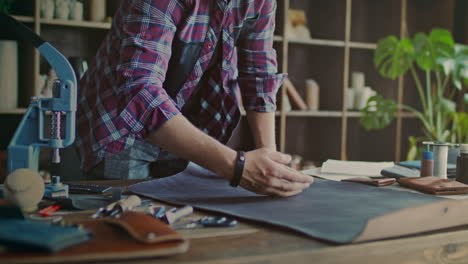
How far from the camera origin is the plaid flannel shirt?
1099 millimetres

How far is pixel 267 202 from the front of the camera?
38.9 inches

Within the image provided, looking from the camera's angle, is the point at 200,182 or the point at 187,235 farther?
the point at 200,182

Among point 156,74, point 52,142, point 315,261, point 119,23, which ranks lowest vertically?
point 315,261

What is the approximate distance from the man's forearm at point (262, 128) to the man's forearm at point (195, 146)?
548mm

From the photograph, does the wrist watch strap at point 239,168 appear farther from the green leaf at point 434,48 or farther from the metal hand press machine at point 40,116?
the green leaf at point 434,48

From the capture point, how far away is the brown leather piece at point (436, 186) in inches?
44.7

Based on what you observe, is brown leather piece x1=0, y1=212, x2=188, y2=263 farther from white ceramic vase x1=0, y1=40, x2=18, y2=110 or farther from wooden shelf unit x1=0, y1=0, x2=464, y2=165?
wooden shelf unit x1=0, y1=0, x2=464, y2=165

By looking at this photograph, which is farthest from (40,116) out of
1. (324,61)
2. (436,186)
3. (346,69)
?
(324,61)

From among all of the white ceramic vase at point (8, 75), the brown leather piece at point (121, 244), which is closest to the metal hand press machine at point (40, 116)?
the brown leather piece at point (121, 244)

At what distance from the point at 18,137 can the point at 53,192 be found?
132 millimetres

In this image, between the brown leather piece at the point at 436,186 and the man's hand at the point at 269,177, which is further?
the brown leather piece at the point at 436,186

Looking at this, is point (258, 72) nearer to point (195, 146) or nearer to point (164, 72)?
point (164, 72)

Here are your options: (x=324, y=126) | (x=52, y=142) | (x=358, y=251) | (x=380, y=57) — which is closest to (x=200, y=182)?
(x=52, y=142)

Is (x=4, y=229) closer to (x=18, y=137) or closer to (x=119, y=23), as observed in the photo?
(x=18, y=137)
